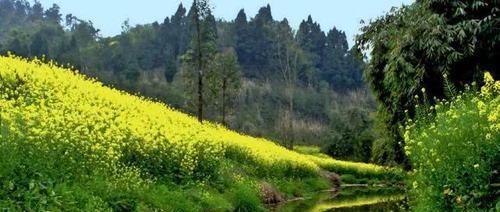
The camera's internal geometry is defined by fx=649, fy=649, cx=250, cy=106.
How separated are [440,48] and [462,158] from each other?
4.84 meters

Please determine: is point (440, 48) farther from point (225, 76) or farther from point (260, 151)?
point (225, 76)

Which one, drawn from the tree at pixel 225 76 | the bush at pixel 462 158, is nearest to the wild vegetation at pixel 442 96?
the bush at pixel 462 158

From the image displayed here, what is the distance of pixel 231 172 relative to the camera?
25.8 m

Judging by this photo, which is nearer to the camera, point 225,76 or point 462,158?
point 462,158

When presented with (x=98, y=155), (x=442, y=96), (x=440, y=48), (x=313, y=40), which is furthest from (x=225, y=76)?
(x=313, y=40)

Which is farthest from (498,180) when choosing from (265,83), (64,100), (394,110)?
(265,83)

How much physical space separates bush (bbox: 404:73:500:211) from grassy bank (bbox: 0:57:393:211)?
665cm

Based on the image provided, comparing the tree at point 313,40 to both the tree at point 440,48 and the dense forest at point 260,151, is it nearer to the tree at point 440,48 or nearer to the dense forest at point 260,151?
the dense forest at point 260,151

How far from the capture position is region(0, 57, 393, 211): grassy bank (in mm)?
11945

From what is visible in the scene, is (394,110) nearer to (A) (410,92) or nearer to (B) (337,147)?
(A) (410,92)

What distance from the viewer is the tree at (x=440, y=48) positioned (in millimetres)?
14688

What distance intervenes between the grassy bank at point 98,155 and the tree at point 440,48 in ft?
22.2

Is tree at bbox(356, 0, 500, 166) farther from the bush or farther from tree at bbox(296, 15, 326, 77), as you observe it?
tree at bbox(296, 15, 326, 77)

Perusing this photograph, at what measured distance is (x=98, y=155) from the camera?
15.1 metres
